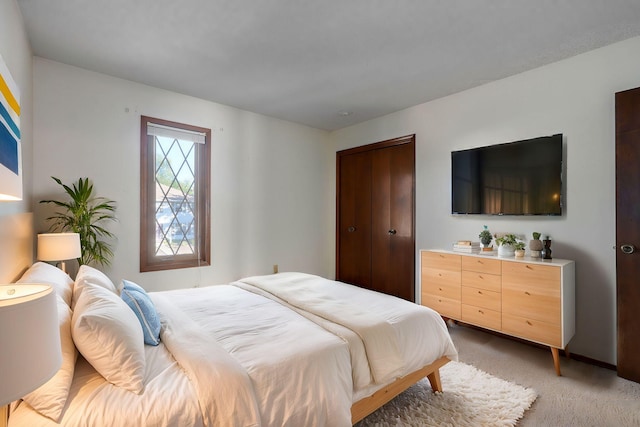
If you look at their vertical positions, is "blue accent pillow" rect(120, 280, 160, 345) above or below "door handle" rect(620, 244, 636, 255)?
below

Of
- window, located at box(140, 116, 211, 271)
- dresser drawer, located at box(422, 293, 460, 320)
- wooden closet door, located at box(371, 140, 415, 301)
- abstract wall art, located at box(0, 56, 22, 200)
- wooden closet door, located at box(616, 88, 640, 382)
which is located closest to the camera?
abstract wall art, located at box(0, 56, 22, 200)

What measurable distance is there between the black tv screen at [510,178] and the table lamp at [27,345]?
326cm

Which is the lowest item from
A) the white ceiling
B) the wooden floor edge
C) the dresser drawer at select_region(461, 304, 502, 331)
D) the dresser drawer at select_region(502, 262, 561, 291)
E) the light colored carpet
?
the light colored carpet

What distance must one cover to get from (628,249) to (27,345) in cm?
324

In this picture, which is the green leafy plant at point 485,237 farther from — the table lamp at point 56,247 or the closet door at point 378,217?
the table lamp at point 56,247

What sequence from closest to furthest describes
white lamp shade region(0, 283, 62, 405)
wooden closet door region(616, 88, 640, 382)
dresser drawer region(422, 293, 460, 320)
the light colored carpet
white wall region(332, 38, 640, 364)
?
white lamp shade region(0, 283, 62, 405)
the light colored carpet
wooden closet door region(616, 88, 640, 382)
white wall region(332, 38, 640, 364)
dresser drawer region(422, 293, 460, 320)

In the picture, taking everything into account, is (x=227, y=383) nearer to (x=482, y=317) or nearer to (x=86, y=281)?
(x=86, y=281)

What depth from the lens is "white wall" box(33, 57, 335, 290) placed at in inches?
108

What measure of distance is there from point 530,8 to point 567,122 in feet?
3.76

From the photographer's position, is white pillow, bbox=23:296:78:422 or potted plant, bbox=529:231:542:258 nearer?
white pillow, bbox=23:296:78:422

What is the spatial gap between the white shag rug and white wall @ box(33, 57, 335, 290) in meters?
2.51

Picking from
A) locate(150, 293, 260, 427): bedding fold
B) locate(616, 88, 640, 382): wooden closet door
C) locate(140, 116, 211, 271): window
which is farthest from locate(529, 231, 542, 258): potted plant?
locate(140, 116, 211, 271): window

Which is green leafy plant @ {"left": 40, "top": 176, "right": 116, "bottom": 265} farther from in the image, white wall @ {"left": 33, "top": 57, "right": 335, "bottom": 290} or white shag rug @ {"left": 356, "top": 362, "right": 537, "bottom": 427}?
white shag rug @ {"left": 356, "top": 362, "right": 537, "bottom": 427}

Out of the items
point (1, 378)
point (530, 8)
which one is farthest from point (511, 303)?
point (1, 378)
